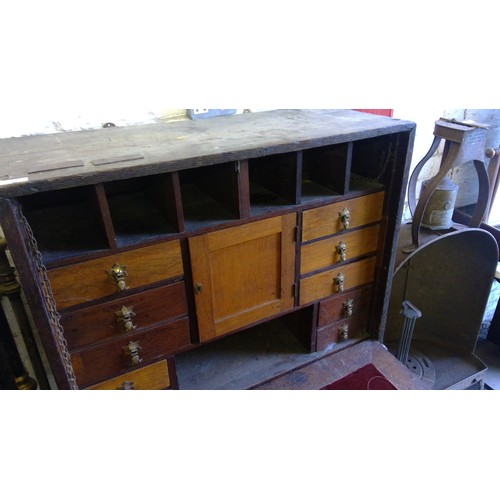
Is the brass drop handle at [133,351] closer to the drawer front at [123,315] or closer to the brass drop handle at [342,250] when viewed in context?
the drawer front at [123,315]

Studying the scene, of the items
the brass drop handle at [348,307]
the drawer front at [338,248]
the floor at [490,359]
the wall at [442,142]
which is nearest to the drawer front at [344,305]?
the brass drop handle at [348,307]

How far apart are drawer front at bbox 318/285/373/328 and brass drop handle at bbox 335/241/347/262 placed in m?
0.15

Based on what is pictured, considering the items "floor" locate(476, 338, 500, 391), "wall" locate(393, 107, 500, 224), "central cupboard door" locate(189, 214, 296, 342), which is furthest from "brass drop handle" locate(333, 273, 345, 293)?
"floor" locate(476, 338, 500, 391)

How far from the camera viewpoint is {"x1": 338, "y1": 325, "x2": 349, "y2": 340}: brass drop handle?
139cm

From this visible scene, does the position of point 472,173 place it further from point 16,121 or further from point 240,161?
point 16,121

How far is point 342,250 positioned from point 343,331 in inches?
13.7

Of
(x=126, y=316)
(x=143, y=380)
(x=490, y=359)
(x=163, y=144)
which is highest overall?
(x=163, y=144)

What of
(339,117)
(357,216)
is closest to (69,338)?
(357,216)

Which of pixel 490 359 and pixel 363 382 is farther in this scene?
pixel 490 359

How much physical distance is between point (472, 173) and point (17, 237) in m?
2.17

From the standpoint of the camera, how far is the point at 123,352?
1.01 meters

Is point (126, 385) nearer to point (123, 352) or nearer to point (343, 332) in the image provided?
point (123, 352)

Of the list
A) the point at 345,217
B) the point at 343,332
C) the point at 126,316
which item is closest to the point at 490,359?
the point at 343,332

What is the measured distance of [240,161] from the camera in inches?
36.1
